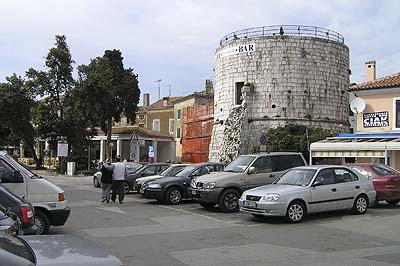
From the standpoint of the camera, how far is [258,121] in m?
40.0

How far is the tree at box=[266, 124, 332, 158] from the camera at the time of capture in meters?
36.3

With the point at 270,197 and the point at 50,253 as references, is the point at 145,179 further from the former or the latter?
the point at 50,253

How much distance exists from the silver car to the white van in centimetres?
509

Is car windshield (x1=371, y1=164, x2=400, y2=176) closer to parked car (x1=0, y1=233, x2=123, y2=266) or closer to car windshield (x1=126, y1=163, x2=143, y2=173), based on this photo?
car windshield (x1=126, y1=163, x2=143, y2=173)

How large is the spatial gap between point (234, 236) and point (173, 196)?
7.38 metres

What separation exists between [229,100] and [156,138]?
63.0 feet

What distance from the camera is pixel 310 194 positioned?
43.1ft

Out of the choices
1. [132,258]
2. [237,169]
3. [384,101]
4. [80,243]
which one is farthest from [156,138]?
[80,243]

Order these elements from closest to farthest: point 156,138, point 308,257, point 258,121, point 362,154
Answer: point 308,257, point 362,154, point 258,121, point 156,138

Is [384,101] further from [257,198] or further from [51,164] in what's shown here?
[51,164]

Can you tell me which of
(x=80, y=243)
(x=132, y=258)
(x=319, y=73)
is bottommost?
(x=132, y=258)

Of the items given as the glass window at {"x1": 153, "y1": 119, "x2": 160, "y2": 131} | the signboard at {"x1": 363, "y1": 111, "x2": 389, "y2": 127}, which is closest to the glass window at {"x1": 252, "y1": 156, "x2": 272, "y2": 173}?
the signboard at {"x1": 363, "y1": 111, "x2": 389, "y2": 127}

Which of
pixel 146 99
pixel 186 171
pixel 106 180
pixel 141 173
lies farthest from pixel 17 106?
pixel 146 99

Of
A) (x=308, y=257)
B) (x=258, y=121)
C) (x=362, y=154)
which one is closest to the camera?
(x=308, y=257)
